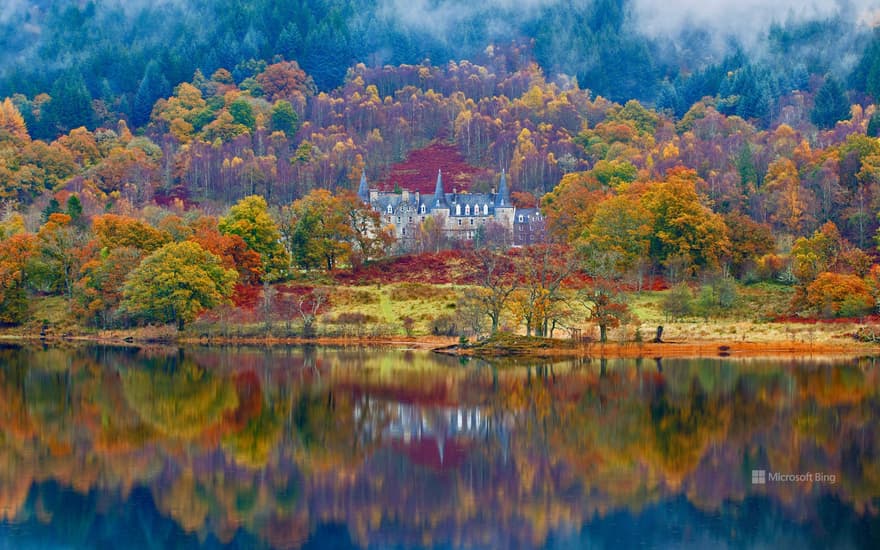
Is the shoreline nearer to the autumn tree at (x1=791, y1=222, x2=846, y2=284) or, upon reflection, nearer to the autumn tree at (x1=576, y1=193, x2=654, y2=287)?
the autumn tree at (x1=791, y1=222, x2=846, y2=284)

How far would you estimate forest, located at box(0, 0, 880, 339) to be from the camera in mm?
66062

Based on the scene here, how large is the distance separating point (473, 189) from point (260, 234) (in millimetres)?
68907

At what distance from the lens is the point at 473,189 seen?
144125 millimetres

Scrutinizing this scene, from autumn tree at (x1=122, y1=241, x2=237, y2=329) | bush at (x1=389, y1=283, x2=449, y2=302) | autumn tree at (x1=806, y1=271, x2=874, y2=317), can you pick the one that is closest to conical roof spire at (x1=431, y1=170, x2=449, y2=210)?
bush at (x1=389, y1=283, x2=449, y2=302)

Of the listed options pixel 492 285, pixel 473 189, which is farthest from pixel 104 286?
pixel 473 189

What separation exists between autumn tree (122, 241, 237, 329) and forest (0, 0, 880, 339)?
0.14 metres

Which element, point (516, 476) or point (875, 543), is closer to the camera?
point (875, 543)

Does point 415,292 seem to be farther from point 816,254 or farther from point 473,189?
point 473,189

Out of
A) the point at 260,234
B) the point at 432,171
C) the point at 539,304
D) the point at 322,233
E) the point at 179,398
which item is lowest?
the point at 179,398

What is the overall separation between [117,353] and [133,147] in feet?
351

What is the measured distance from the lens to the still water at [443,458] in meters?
23.6

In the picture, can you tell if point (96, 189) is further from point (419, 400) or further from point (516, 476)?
point (516, 476)

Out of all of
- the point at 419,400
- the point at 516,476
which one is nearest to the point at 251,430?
the point at 419,400

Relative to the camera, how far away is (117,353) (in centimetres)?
5738
